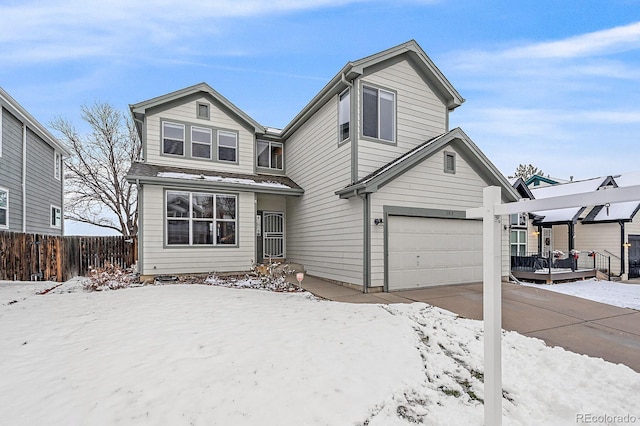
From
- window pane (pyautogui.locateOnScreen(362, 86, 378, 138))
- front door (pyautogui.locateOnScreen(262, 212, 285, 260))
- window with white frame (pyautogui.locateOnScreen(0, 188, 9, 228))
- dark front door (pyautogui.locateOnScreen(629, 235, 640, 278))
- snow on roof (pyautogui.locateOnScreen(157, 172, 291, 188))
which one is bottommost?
dark front door (pyautogui.locateOnScreen(629, 235, 640, 278))

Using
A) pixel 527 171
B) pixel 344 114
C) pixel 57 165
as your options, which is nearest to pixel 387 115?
pixel 344 114

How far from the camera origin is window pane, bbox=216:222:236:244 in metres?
10.7

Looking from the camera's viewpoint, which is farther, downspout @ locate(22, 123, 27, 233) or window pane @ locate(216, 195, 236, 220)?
downspout @ locate(22, 123, 27, 233)

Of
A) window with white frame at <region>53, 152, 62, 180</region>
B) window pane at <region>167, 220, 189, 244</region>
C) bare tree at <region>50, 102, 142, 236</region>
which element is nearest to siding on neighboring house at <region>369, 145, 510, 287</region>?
window pane at <region>167, 220, 189, 244</region>

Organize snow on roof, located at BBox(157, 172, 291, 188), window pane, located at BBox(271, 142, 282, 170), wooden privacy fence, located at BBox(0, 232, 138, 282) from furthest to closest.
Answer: window pane, located at BBox(271, 142, 282, 170) → snow on roof, located at BBox(157, 172, 291, 188) → wooden privacy fence, located at BBox(0, 232, 138, 282)

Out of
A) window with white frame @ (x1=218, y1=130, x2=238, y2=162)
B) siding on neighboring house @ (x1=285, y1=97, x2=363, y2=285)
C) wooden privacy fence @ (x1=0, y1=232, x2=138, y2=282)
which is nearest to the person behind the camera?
siding on neighboring house @ (x1=285, y1=97, x2=363, y2=285)

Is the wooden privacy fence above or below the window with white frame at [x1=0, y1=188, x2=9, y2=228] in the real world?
below

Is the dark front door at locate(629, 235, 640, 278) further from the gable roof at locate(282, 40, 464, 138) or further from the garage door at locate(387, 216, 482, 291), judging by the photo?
the gable roof at locate(282, 40, 464, 138)

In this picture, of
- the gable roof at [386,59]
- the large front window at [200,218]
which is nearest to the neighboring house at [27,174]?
the large front window at [200,218]

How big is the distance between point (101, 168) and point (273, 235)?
47.8ft

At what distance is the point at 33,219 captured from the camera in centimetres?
1298

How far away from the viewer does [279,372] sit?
131 inches

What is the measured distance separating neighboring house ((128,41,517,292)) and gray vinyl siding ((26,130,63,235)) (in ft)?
20.7

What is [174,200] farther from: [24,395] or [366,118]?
[24,395]
